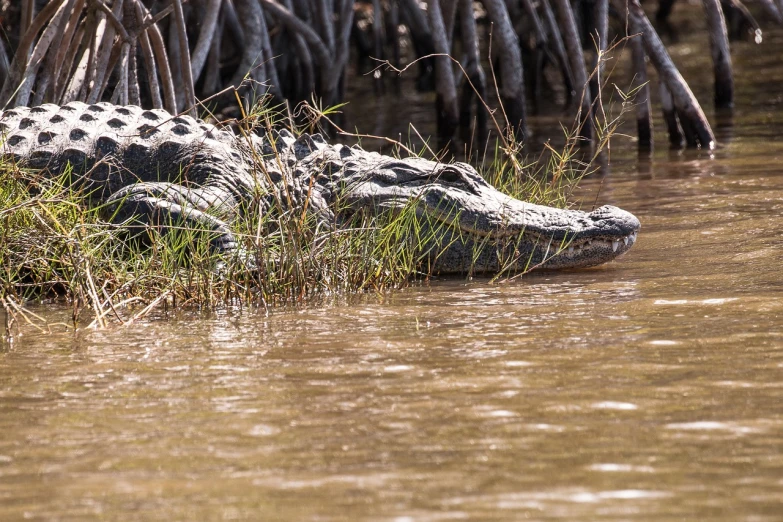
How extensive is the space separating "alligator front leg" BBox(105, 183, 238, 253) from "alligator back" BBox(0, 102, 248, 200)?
0.65 feet

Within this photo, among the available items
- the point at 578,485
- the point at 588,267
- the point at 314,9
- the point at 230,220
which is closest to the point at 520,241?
the point at 588,267

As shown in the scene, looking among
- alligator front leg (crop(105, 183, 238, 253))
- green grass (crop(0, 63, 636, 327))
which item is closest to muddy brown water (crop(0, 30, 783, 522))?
green grass (crop(0, 63, 636, 327))

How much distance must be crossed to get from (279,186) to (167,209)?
54cm

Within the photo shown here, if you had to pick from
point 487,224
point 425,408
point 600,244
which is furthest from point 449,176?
point 425,408

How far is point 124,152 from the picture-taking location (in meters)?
5.35

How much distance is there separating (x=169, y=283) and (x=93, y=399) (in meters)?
1.28

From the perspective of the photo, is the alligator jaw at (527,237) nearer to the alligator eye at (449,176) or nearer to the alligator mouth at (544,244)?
the alligator mouth at (544,244)

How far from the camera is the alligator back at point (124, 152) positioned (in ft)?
17.4

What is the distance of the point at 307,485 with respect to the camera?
2307 millimetres

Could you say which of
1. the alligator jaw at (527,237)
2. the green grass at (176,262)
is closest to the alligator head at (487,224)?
the alligator jaw at (527,237)

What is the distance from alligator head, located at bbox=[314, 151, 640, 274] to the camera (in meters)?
4.79

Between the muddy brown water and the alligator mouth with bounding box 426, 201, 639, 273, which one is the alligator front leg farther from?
the alligator mouth with bounding box 426, 201, 639, 273

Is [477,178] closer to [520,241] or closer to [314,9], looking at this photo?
[520,241]

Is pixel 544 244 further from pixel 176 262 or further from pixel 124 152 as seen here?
pixel 124 152
